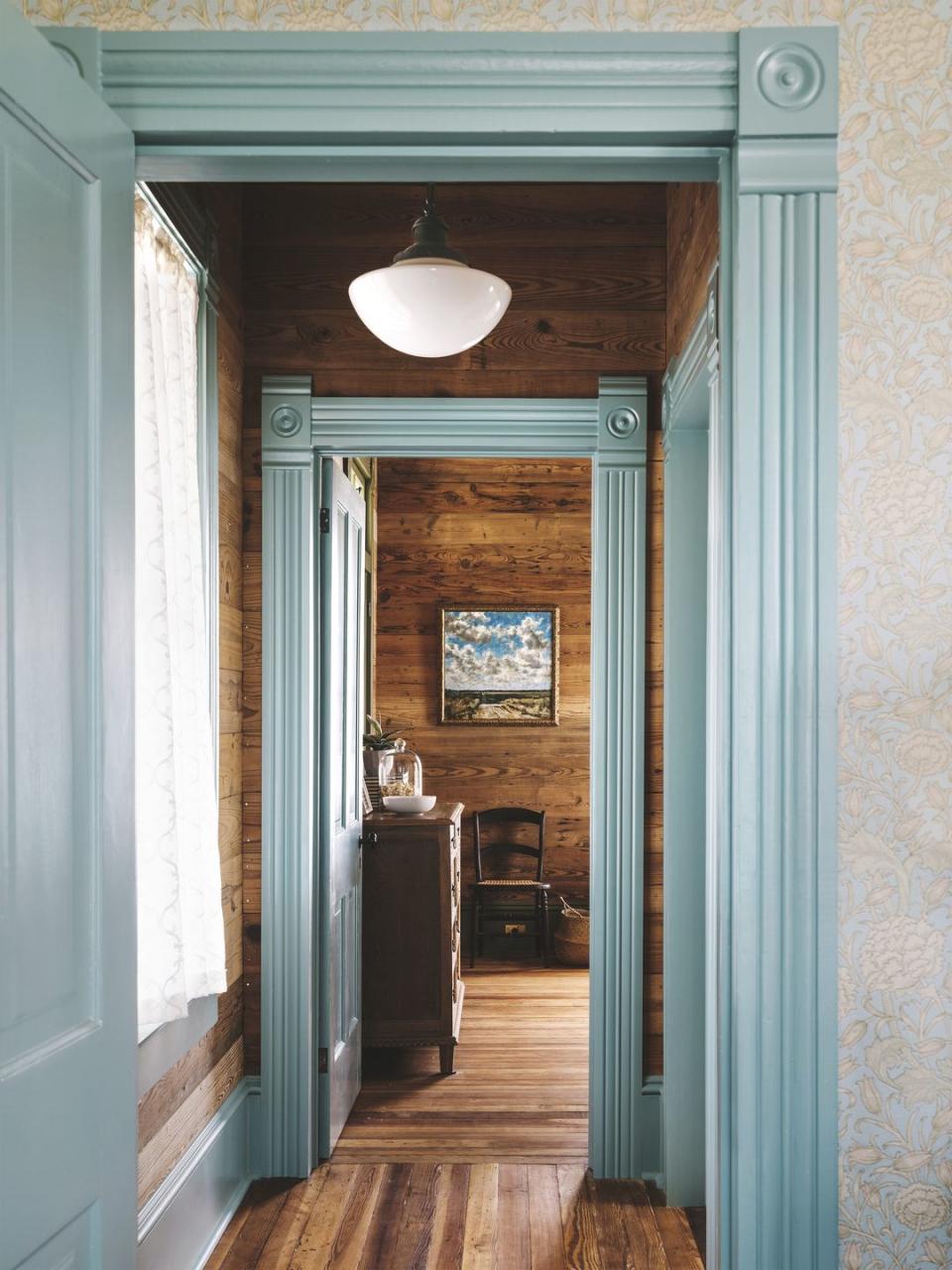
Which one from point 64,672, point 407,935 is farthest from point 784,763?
point 407,935

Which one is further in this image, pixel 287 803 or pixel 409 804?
pixel 409 804

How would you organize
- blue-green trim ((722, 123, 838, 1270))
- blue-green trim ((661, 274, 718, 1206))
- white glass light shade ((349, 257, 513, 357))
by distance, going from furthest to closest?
blue-green trim ((661, 274, 718, 1206)) < white glass light shade ((349, 257, 513, 357)) < blue-green trim ((722, 123, 838, 1270))

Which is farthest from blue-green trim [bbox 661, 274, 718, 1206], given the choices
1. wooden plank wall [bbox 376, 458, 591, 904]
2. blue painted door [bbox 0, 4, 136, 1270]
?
wooden plank wall [bbox 376, 458, 591, 904]

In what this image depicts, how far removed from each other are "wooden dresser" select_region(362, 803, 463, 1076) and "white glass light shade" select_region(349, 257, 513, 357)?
2.21m

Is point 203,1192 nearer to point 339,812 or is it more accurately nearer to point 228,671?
point 339,812

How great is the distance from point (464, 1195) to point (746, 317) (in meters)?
2.78

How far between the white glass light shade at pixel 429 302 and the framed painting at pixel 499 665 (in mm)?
4058

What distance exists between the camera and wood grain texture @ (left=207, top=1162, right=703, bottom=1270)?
112 inches

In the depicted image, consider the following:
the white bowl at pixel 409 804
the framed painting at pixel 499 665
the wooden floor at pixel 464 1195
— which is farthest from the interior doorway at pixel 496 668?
the wooden floor at pixel 464 1195

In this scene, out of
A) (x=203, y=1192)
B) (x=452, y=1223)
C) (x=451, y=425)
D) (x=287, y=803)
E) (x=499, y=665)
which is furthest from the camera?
(x=499, y=665)

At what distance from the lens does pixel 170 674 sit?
230 centimetres

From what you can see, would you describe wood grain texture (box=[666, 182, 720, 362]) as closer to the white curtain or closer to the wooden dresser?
the white curtain

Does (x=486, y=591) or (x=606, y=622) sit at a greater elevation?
(x=486, y=591)

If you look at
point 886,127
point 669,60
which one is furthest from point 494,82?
point 886,127
